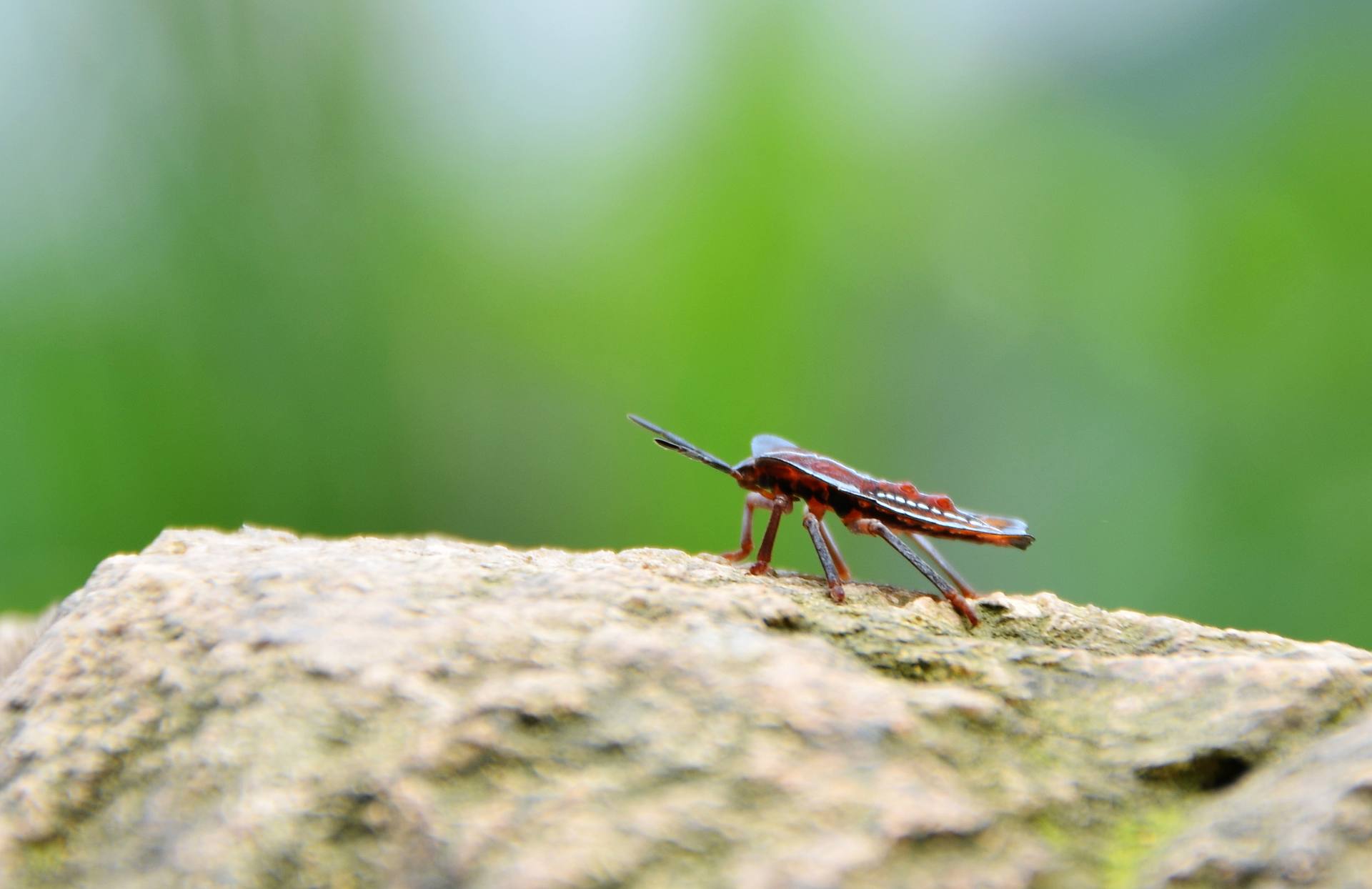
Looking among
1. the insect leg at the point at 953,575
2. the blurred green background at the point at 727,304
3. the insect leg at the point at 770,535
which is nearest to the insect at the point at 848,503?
the insect leg at the point at 770,535

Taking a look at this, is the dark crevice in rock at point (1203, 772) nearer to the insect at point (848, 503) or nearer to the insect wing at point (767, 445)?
the insect at point (848, 503)

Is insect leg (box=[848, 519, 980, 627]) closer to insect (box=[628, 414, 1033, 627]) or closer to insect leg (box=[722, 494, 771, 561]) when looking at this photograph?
insect (box=[628, 414, 1033, 627])

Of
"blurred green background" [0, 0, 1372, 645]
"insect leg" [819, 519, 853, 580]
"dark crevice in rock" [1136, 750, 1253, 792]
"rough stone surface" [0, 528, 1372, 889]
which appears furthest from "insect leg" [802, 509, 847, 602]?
"blurred green background" [0, 0, 1372, 645]

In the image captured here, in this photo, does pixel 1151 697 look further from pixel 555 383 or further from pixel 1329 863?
pixel 555 383

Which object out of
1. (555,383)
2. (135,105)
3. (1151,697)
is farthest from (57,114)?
(1151,697)

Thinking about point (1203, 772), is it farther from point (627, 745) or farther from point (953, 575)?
point (627, 745)

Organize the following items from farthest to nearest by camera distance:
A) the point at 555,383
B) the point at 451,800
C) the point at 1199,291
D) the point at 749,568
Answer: the point at 555,383, the point at 1199,291, the point at 749,568, the point at 451,800
